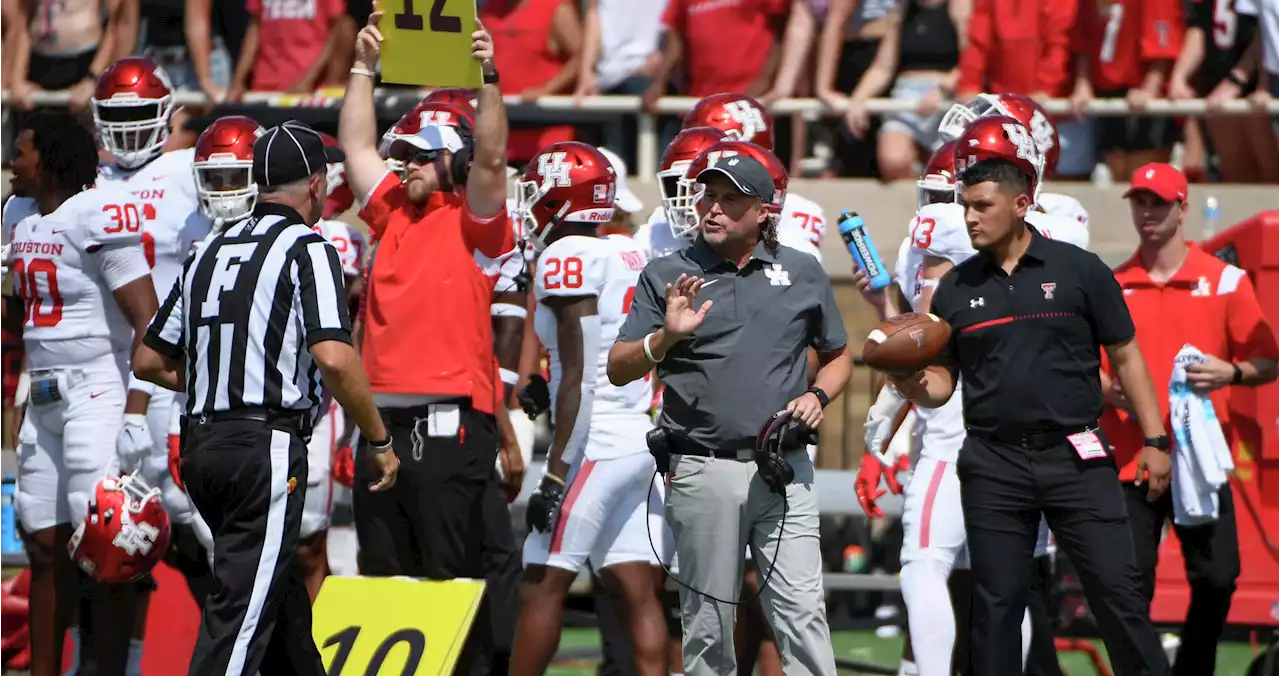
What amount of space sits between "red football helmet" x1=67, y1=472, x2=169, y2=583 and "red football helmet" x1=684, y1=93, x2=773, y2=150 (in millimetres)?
2834

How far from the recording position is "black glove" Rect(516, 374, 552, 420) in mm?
7473

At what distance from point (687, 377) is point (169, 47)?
676cm

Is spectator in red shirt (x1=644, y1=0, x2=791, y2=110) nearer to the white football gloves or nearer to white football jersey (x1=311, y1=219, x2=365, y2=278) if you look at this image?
white football jersey (x1=311, y1=219, x2=365, y2=278)

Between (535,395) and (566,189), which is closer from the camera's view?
(566,189)

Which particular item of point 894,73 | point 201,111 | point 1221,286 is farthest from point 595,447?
point 201,111

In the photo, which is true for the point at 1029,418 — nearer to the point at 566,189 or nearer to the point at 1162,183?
the point at 1162,183

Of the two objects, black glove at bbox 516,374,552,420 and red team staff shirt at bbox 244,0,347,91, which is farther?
red team staff shirt at bbox 244,0,347,91

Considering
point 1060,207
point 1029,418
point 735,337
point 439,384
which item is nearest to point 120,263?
point 439,384

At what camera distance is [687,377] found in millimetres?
6102

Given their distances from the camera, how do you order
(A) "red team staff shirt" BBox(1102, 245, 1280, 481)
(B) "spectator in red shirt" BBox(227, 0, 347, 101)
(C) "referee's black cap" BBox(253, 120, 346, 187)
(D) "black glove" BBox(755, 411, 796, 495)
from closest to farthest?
(D) "black glove" BBox(755, 411, 796, 495)
(C) "referee's black cap" BBox(253, 120, 346, 187)
(A) "red team staff shirt" BBox(1102, 245, 1280, 481)
(B) "spectator in red shirt" BBox(227, 0, 347, 101)

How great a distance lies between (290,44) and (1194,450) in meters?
6.33

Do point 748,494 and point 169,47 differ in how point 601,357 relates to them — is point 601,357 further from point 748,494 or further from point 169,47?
point 169,47

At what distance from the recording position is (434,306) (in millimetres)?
7359

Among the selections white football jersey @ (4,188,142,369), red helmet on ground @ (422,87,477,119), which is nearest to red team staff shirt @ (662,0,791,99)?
red helmet on ground @ (422,87,477,119)
